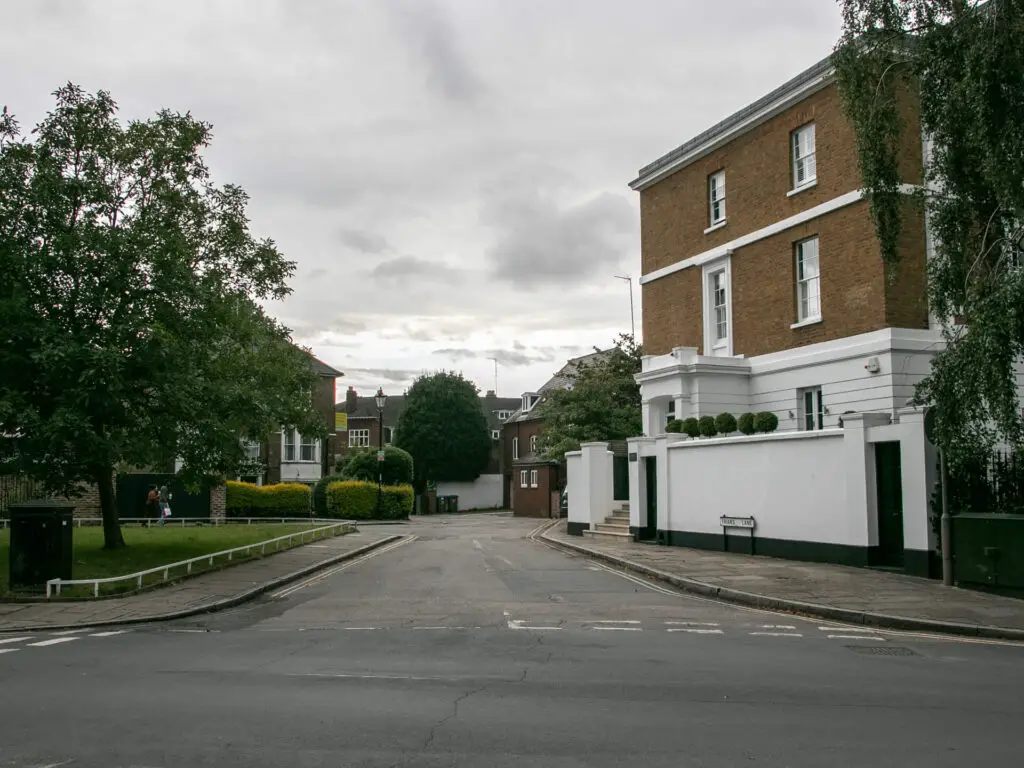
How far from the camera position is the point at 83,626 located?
501 inches

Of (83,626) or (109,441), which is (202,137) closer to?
(109,441)

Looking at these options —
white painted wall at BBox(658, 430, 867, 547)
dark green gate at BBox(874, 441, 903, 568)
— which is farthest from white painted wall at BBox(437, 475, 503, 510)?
dark green gate at BBox(874, 441, 903, 568)

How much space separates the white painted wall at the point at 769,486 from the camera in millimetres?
18625

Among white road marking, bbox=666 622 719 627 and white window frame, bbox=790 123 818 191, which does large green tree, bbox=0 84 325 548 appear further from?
white window frame, bbox=790 123 818 191

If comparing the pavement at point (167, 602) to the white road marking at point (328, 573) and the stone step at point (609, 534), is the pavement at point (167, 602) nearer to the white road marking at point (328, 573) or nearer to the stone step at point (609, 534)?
the white road marking at point (328, 573)

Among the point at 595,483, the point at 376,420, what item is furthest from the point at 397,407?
the point at 595,483

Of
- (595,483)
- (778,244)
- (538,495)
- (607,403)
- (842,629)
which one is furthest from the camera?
(538,495)

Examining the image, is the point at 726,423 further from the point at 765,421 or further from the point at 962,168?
the point at 962,168

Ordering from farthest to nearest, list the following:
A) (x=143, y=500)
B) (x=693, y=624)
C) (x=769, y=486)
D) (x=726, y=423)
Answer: (x=143, y=500) → (x=726, y=423) → (x=769, y=486) → (x=693, y=624)

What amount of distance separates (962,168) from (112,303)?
49.1 feet

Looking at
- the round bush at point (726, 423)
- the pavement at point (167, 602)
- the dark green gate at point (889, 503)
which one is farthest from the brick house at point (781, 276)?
the pavement at point (167, 602)

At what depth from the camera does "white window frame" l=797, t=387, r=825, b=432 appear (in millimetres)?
25328

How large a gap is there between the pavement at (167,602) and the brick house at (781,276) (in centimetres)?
1317

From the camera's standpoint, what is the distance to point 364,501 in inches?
1753
